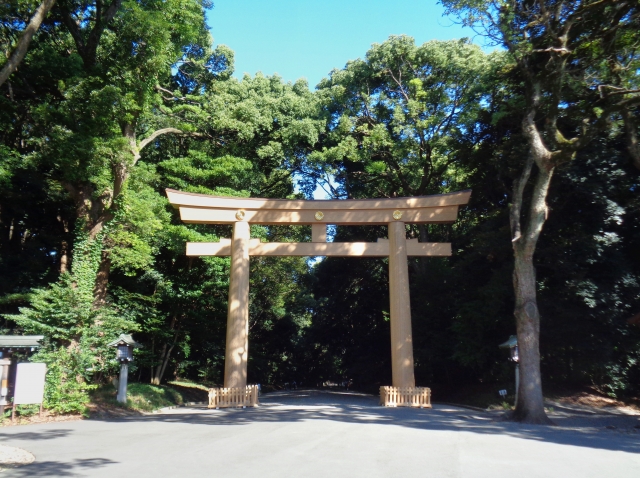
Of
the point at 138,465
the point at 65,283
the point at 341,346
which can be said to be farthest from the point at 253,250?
the point at 341,346

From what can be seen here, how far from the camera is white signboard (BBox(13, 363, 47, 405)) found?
33.1 ft

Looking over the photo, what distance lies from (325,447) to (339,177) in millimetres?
16816

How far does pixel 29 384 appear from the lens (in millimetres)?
10219

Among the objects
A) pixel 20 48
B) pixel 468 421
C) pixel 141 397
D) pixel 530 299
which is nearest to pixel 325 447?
pixel 468 421

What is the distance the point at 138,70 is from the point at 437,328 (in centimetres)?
1422

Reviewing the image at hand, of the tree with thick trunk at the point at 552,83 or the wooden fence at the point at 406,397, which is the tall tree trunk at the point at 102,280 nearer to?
the wooden fence at the point at 406,397

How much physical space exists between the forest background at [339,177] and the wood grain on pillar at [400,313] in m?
2.63

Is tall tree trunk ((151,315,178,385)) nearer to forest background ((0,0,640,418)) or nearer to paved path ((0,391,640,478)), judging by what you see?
forest background ((0,0,640,418))

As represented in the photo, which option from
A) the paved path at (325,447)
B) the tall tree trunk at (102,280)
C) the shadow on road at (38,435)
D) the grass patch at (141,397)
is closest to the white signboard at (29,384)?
the paved path at (325,447)

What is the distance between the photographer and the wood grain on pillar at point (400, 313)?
14422 mm

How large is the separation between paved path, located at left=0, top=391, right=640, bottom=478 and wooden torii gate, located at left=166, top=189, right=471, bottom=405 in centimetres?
448

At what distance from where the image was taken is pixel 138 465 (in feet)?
18.3

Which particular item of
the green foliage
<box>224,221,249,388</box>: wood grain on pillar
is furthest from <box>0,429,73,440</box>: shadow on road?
<box>224,221,249,388</box>: wood grain on pillar

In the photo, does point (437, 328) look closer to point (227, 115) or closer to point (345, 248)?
point (345, 248)
